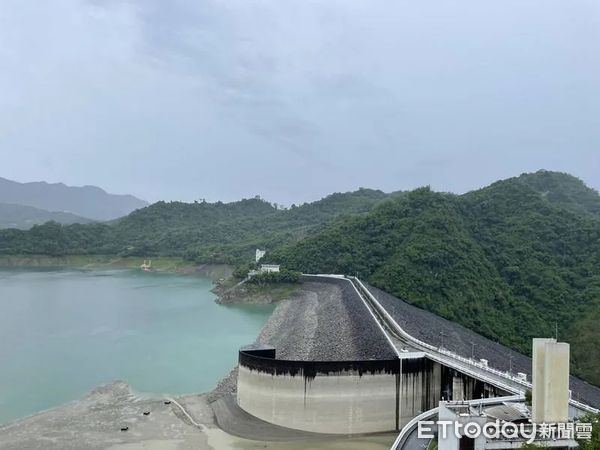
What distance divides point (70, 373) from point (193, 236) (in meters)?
74.9

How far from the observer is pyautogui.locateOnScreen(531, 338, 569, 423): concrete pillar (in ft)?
37.2

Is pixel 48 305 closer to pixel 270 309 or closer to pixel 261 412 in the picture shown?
pixel 270 309

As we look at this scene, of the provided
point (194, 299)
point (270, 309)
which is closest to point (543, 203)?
point (270, 309)

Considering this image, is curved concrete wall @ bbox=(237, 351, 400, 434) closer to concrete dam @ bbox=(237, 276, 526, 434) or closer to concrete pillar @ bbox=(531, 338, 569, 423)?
concrete dam @ bbox=(237, 276, 526, 434)

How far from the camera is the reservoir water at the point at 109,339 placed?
27250mm

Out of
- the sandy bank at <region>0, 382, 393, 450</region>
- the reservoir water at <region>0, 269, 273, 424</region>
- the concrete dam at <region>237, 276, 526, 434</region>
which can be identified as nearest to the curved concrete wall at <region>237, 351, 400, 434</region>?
the concrete dam at <region>237, 276, 526, 434</region>

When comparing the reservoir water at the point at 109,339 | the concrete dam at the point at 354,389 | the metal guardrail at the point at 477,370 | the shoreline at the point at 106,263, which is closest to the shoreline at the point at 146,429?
the concrete dam at the point at 354,389

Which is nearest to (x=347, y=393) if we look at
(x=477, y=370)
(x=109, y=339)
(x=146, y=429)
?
(x=477, y=370)

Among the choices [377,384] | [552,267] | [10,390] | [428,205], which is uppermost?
[428,205]

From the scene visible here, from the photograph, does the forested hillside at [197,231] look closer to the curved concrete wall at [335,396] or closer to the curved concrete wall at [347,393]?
the curved concrete wall at [347,393]

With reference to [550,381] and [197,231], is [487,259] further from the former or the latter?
[197,231]

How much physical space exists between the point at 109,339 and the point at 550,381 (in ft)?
105

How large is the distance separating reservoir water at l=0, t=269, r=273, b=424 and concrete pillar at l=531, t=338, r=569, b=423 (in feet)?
60.0

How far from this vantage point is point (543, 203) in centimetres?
5156
